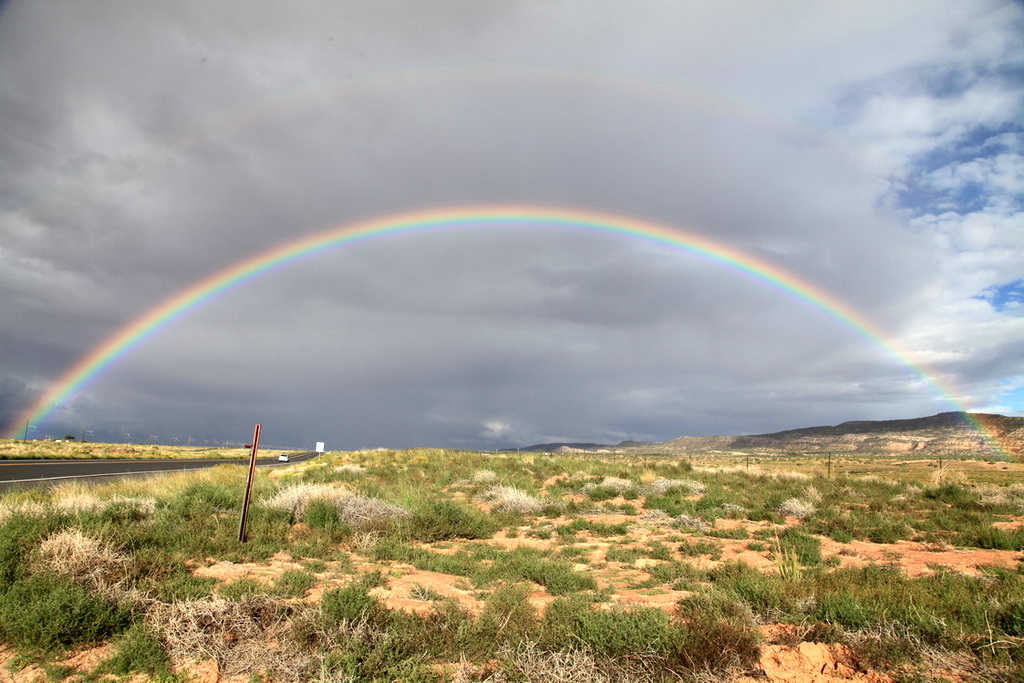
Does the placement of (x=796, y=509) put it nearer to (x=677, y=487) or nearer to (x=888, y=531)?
(x=888, y=531)

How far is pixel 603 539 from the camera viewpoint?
1438 cm

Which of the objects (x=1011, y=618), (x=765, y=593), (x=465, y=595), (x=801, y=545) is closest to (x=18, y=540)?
(x=465, y=595)

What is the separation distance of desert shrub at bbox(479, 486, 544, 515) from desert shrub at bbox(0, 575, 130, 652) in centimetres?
1242

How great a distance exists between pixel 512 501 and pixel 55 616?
13410 millimetres

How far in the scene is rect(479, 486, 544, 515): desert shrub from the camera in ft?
58.2

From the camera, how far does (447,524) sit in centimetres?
1412

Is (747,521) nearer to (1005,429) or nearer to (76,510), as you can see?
(76,510)

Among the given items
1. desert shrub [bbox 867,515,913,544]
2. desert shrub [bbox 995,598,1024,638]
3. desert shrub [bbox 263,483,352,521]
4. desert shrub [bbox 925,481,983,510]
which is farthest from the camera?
desert shrub [bbox 925,481,983,510]

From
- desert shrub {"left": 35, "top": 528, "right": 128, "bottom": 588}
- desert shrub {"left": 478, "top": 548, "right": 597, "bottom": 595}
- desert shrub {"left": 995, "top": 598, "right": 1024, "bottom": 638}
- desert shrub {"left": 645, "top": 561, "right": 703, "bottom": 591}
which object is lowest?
desert shrub {"left": 645, "top": 561, "right": 703, "bottom": 591}

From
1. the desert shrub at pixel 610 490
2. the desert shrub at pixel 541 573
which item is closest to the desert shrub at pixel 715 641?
the desert shrub at pixel 541 573

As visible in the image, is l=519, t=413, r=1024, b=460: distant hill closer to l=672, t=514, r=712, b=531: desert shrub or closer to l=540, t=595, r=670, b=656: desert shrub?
l=672, t=514, r=712, b=531: desert shrub

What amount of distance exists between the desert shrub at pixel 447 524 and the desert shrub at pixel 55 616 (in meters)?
7.60

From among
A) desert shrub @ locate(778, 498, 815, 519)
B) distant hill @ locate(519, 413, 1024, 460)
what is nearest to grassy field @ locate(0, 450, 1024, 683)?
desert shrub @ locate(778, 498, 815, 519)

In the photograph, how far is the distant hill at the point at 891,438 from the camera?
98.9 metres
